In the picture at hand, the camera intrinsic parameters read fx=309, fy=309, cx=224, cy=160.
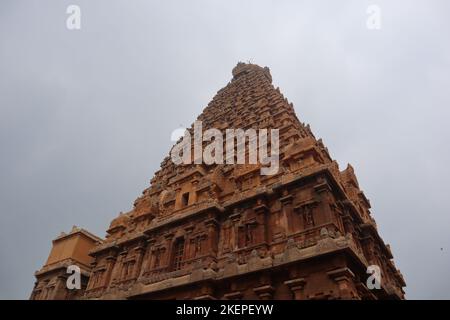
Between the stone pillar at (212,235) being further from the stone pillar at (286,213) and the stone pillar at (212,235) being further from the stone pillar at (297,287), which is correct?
the stone pillar at (297,287)

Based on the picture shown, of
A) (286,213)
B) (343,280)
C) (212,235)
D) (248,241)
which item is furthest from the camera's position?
(212,235)

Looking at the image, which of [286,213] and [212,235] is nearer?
[286,213]

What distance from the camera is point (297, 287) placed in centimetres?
1161

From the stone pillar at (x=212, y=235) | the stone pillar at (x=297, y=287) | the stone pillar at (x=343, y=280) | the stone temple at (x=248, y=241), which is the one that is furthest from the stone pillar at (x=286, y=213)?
the stone pillar at (x=212, y=235)

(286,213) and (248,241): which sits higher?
(286,213)

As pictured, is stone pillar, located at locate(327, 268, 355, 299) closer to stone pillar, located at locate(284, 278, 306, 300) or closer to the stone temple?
the stone temple

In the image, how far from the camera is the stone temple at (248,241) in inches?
475

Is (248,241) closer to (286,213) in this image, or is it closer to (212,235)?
(212,235)

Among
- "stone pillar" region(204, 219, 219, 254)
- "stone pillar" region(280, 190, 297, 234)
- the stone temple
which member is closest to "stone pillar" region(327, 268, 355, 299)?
the stone temple

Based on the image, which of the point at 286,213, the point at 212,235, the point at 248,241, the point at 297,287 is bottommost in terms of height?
the point at 297,287

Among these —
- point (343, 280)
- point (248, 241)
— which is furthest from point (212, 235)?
point (343, 280)

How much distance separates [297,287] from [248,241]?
376 cm

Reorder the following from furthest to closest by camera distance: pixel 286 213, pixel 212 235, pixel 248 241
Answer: pixel 212 235
pixel 248 241
pixel 286 213

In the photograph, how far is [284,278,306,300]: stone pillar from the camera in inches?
452
